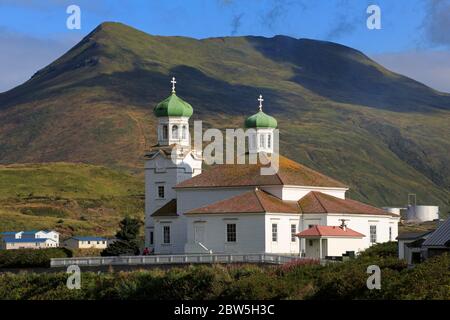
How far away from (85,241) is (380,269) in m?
66.8

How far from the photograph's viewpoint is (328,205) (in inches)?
3068

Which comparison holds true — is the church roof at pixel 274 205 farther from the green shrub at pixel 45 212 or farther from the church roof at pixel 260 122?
the green shrub at pixel 45 212

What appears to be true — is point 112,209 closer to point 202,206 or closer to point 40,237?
point 40,237

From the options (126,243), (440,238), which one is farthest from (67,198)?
(440,238)

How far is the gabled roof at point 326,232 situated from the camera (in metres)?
71.2

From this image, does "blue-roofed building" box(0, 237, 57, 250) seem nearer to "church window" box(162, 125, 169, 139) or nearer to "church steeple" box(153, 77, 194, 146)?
"church window" box(162, 125, 169, 139)

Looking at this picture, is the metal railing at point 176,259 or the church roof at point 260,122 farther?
the church roof at point 260,122

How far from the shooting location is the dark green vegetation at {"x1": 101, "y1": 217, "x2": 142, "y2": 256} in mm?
85125

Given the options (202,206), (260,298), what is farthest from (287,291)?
(202,206)

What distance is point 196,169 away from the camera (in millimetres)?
88000

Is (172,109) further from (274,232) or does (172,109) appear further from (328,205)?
(328,205)

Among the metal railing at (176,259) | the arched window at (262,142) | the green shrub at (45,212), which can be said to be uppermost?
the arched window at (262,142)

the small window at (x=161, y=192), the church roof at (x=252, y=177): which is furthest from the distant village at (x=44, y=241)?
the church roof at (x=252, y=177)

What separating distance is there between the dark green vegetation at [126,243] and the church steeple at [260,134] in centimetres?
1110
